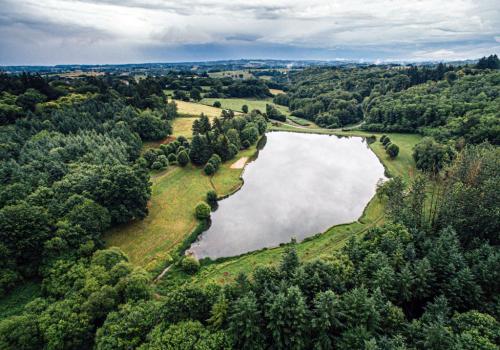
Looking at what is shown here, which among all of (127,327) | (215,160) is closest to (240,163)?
(215,160)

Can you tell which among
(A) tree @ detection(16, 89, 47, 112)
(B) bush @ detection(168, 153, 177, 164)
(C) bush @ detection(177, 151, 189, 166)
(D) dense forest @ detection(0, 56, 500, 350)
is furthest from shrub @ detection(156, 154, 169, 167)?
(A) tree @ detection(16, 89, 47, 112)

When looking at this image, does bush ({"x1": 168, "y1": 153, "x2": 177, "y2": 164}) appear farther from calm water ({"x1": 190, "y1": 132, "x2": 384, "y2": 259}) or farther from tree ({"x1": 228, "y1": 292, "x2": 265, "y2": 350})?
tree ({"x1": 228, "y1": 292, "x2": 265, "y2": 350})

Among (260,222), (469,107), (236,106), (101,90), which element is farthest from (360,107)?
(101,90)

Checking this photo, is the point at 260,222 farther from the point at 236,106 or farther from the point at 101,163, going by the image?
the point at 236,106

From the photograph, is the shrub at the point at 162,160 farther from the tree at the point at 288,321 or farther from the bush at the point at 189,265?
the tree at the point at 288,321

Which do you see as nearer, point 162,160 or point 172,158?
point 162,160

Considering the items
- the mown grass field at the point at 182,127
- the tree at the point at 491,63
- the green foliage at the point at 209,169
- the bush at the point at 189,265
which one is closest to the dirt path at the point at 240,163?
the green foliage at the point at 209,169

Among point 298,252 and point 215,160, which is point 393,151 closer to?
point 215,160
